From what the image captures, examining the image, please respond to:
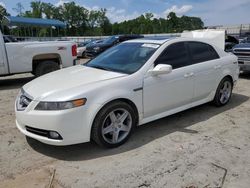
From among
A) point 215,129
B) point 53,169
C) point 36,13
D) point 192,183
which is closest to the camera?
point 192,183

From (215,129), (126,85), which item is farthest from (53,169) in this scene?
(215,129)

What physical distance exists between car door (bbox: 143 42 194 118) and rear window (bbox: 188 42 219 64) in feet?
0.64

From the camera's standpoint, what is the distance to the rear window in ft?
17.2

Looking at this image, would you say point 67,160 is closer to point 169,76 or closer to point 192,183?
point 192,183

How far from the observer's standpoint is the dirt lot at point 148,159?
3266 mm

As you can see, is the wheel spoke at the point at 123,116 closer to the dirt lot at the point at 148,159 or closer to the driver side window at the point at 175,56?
the dirt lot at the point at 148,159

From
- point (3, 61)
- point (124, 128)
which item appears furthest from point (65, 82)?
point (3, 61)

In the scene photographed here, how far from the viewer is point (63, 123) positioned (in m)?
3.55

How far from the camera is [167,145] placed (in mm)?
4145

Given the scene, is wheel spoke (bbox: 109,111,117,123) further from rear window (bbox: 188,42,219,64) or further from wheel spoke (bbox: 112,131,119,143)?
rear window (bbox: 188,42,219,64)

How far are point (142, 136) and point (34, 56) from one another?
218 inches

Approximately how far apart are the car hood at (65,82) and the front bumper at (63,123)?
214 mm

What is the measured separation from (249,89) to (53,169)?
20.0 feet

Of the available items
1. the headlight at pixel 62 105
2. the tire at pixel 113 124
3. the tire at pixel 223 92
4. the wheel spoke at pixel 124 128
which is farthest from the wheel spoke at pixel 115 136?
the tire at pixel 223 92
